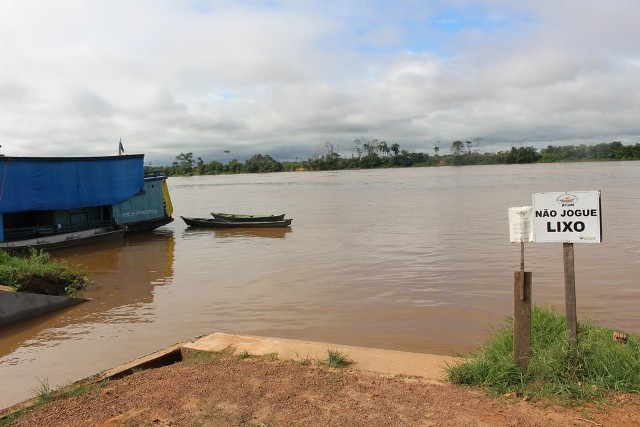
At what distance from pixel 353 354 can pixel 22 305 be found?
6864mm

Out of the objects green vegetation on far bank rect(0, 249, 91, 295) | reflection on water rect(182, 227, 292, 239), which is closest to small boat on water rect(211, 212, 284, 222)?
reflection on water rect(182, 227, 292, 239)

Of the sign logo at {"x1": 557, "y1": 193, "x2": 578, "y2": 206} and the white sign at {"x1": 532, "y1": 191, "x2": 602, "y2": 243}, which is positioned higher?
the sign logo at {"x1": 557, "y1": 193, "x2": 578, "y2": 206}

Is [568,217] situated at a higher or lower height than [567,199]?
lower

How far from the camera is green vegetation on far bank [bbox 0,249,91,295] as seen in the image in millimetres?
10102

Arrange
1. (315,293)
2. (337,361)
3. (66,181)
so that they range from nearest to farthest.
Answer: (337,361)
(315,293)
(66,181)

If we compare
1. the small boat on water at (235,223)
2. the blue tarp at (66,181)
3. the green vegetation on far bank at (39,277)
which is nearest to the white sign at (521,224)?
the green vegetation on far bank at (39,277)

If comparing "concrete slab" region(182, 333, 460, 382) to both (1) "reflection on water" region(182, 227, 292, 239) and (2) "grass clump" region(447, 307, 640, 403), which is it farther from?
(1) "reflection on water" region(182, 227, 292, 239)

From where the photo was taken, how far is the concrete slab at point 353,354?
4.98 metres

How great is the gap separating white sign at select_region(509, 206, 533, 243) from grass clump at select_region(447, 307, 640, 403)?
1007 millimetres

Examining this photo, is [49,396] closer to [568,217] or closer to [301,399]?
[301,399]

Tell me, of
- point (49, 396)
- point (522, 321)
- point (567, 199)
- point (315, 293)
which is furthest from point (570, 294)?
point (315, 293)

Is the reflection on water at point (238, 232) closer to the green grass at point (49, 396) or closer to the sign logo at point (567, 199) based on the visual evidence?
the green grass at point (49, 396)

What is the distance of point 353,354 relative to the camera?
5488 millimetres

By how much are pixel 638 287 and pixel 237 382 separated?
9.56 metres
